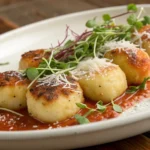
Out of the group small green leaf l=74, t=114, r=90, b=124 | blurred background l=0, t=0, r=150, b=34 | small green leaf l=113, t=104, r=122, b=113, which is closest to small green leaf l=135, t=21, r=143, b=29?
small green leaf l=113, t=104, r=122, b=113

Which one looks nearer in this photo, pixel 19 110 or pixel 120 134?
pixel 120 134

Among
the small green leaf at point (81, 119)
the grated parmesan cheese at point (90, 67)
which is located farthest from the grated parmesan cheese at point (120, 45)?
the small green leaf at point (81, 119)

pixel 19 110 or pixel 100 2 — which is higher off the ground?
pixel 100 2

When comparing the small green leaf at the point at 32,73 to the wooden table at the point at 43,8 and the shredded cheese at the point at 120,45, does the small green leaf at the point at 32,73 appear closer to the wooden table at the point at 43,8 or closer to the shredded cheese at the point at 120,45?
the shredded cheese at the point at 120,45

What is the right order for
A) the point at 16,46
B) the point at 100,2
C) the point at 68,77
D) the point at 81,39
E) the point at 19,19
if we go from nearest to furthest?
the point at 68,77, the point at 81,39, the point at 16,46, the point at 19,19, the point at 100,2

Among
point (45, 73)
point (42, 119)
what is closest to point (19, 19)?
point (45, 73)

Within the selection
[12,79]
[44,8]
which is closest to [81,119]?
[12,79]

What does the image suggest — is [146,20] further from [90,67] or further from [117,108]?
[117,108]

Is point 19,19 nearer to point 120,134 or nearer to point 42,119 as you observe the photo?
point 42,119
